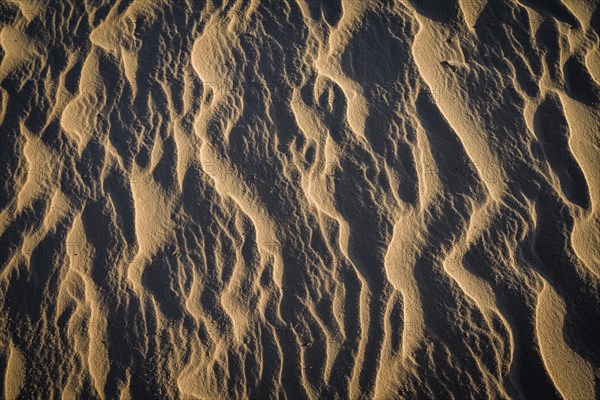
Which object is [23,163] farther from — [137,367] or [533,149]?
[533,149]

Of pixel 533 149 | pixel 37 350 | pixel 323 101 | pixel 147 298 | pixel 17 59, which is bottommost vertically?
pixel 37 350

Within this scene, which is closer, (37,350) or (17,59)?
(37,350)

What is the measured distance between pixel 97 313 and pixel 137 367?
43 centimetres

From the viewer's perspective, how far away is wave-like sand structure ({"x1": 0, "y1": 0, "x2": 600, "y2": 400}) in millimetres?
2078

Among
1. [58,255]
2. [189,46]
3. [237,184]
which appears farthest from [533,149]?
[58,255]

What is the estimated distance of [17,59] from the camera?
2.91 metres

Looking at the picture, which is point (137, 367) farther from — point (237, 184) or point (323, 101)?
point (323, 101)

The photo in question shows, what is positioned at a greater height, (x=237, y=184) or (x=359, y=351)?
(x=237, y=184)

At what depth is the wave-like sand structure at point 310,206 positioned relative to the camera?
81.8 inches

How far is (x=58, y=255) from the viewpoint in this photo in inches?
92.0

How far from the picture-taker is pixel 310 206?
91.2 inches

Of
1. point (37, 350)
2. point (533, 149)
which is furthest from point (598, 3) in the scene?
point (37, 350)

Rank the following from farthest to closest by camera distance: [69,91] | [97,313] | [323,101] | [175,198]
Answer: [69,91], [323,101], [175,198], [97,313]

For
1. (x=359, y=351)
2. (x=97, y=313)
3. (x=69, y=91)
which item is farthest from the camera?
(x=69, y=91)
